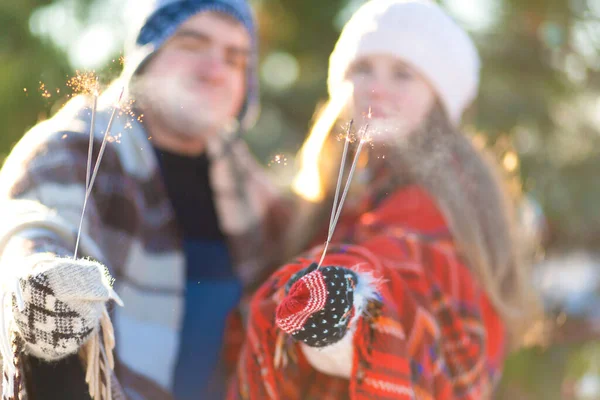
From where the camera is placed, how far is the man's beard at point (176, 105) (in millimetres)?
639

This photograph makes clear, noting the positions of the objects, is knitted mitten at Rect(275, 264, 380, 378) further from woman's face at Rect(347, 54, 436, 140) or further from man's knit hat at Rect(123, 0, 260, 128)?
man's knit hat at Rect(123, 0, 260, 128)

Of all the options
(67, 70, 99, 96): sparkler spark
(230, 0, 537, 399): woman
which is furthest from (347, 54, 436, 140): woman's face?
(67, 70, 99, 96): sparkler spark

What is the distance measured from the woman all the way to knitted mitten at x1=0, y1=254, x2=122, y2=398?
0.15m

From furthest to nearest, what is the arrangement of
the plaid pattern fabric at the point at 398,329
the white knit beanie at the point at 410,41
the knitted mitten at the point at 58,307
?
the white knit beanie at the point at 410,41, the plaid pattern fabric at the point at 398,329, the knitted mitten at the point at 58,307

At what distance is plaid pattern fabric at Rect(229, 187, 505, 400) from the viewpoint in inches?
22.5

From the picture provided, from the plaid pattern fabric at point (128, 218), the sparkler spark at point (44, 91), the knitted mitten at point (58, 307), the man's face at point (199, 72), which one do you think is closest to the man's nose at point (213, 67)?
the man's face at point (199, 72)

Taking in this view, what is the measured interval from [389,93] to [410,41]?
0.10 meters

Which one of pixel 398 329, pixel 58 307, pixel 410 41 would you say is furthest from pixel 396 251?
pixel 58 307

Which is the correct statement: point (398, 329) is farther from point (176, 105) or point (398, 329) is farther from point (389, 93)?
point (176, 105)

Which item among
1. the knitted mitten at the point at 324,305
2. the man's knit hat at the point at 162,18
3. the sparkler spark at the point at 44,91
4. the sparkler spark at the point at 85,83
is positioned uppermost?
the sparkler spark at the point at 85,83

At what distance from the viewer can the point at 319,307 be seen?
1.55 feet

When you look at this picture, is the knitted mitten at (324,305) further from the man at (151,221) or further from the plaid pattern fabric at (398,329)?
the man at (151,221)

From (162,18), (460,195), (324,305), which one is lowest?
(460,195)

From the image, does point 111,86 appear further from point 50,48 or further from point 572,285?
point 572,285
